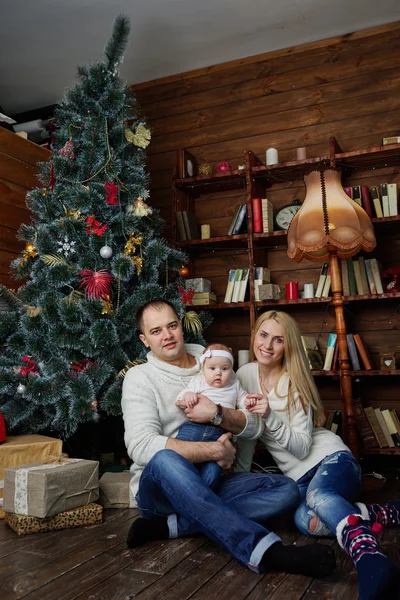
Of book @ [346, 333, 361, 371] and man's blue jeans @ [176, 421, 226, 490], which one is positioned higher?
book @ [346, 333, 361, 371]

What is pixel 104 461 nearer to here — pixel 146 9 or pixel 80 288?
pixel 80 288

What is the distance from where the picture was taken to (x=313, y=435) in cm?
219

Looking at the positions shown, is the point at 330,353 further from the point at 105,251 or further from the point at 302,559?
the point at 302,559

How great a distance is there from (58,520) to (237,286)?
6.70ft

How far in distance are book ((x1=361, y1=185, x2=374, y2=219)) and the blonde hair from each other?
1.50 m

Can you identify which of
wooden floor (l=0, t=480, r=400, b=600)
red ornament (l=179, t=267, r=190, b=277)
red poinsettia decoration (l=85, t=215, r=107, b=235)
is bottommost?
wooden floor (l=0, t=480, r=400, b=600)

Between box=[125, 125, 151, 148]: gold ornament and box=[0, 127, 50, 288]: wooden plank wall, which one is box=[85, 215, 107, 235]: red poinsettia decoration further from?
box=[0, 127, 50, 288]: wooden plank wall

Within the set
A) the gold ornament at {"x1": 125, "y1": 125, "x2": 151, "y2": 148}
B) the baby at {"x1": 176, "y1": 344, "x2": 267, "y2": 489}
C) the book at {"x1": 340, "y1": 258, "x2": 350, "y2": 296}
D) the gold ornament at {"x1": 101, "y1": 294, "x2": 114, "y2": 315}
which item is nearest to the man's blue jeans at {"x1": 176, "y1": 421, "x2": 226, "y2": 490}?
the baby at {"x1": 176, "y1": 344, "x2": 267, "y2": 489}

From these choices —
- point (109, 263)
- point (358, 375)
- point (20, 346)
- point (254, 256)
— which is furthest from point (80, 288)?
point (358, 375)

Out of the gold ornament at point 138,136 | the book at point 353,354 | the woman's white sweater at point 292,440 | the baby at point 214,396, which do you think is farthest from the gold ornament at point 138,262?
the book at point 353,354

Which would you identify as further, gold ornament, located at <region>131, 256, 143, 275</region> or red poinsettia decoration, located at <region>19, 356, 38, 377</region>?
gold ornament, located at <region>131, 256, 143, 275</region>

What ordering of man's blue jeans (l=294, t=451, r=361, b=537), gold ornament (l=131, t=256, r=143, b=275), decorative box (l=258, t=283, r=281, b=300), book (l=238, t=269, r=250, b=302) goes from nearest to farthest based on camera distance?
man's blue jeans (l=294, t=451, r=361, b=537), gold ornament (l=131, t=256, r=143, b=275), decorative box (l=258, t=283, r=281, b=300), book (l=238, t=269, r=250, b=302)

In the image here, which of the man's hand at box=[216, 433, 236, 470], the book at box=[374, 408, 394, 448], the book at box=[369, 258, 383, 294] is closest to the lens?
the man's hand at box=[216, 433, 236, 470]

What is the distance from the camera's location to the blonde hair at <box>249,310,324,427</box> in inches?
83.7
